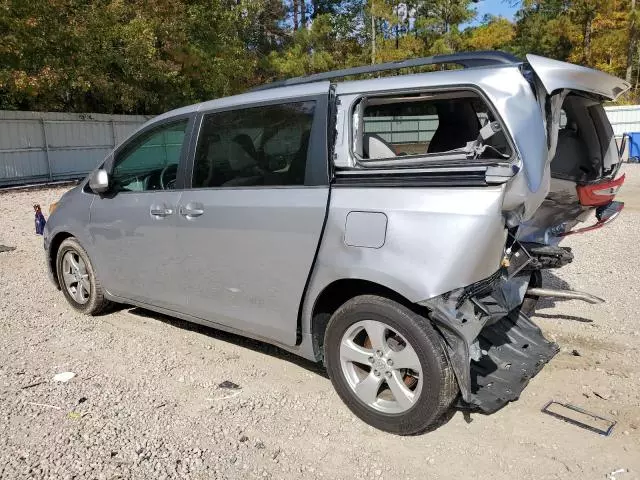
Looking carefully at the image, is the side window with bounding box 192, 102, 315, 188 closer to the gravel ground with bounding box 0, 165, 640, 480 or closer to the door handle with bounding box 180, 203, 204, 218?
the door handle with bounding box 180, 203, 204, 218

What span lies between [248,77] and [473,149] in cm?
2753

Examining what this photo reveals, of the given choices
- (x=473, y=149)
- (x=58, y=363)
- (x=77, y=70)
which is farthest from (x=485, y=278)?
(x=77, y=70)

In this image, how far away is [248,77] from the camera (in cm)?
2908

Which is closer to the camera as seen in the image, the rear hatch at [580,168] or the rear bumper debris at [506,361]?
the rear bumper debris at [506,361]

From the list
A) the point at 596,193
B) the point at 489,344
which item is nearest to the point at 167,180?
the point at 489,344

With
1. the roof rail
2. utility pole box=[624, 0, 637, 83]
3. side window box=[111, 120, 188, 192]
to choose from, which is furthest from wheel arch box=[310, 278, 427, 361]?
utility pole box=[624, 0, 637, 83]

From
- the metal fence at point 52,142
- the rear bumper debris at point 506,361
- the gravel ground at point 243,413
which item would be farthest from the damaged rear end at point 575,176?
the metal fence at point 52,142

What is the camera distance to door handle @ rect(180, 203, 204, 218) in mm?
4039

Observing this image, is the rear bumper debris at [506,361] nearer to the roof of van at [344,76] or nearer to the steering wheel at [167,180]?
the roof of van at [344,76]

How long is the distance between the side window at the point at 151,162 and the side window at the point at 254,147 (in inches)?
14.4

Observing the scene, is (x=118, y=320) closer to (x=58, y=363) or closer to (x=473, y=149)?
(x=58, y=363)

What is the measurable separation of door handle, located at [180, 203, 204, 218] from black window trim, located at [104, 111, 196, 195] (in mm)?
184

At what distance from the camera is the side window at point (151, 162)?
4.48m

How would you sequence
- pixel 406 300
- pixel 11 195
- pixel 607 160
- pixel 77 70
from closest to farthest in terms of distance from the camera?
1. pixel 406 300
2. pixel 607 160
3. pixel 11 195
4. pixel 77 70
